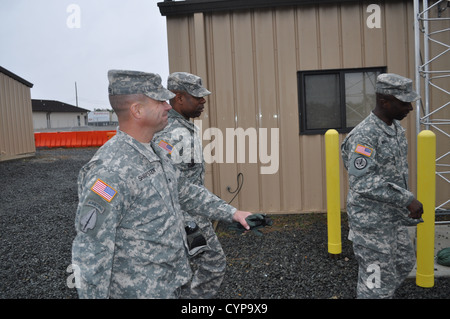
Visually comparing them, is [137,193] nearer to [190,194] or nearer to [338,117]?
[190,194]

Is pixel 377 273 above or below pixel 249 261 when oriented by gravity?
above

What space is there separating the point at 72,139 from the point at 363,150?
80.6ft

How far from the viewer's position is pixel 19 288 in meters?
4.29

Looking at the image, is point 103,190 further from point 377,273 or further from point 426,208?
point 426,208

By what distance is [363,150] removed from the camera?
3.08 m

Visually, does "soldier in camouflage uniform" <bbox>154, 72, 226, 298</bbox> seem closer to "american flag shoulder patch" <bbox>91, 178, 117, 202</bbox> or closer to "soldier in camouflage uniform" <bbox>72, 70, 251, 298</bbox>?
"soldier in camouflage uniform" <bbox>72, 70, 251, 298</bbox>

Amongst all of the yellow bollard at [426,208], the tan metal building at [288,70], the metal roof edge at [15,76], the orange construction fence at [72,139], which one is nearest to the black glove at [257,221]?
the yellow bollard at [426,208]

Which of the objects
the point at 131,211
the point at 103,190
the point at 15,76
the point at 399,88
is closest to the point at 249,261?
the point at 399,88

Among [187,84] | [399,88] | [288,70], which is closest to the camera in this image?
[399,88]

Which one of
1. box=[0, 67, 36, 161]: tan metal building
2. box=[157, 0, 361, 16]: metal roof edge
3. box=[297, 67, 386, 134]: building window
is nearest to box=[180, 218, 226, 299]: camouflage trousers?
box=[297, 67, 386, 134]: building window

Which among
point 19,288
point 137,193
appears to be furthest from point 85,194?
point 19,288

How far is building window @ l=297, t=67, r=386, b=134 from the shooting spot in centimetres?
682

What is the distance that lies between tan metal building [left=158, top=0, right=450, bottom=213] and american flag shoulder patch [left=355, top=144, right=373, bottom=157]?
3.75 meters

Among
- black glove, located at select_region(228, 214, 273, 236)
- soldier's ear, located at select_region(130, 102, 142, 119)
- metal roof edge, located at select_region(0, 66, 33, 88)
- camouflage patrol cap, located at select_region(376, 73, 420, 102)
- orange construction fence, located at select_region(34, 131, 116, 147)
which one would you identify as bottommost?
black glove, located at select_region(228, 214, 273, 236)
